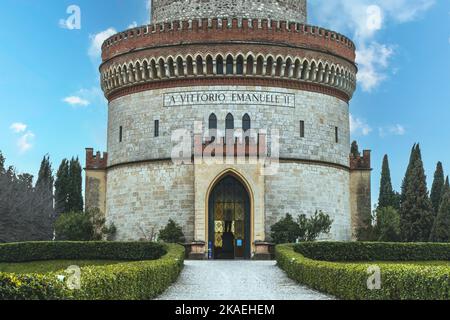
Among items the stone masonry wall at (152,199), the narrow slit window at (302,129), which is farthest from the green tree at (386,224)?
the stone masonry wall at (152,199)

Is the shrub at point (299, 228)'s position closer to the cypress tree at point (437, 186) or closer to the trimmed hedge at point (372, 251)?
the trimmed hedge at point (372, 251)

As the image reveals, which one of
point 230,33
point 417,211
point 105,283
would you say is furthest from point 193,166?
point 105,283

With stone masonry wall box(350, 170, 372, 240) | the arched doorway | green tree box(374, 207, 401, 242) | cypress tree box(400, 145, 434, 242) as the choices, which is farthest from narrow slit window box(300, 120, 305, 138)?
cypress tree box(400, 145, 434, 242)

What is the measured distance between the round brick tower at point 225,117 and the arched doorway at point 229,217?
5 cm

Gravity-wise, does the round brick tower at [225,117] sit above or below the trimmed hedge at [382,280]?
above

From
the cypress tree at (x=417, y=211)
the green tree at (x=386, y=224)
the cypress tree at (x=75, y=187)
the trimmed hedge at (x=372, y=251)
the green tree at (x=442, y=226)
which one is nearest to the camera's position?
the trimmed hedge at (x=372, y=251)

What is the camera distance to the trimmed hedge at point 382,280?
15.0 meters

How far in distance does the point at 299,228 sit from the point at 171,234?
6.05 meters

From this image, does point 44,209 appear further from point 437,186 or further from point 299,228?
point 437,186

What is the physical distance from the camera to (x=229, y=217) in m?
35.0

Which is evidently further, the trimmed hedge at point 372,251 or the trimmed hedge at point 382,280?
the trimmed hedge at point 372,251

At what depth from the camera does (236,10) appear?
126ft
